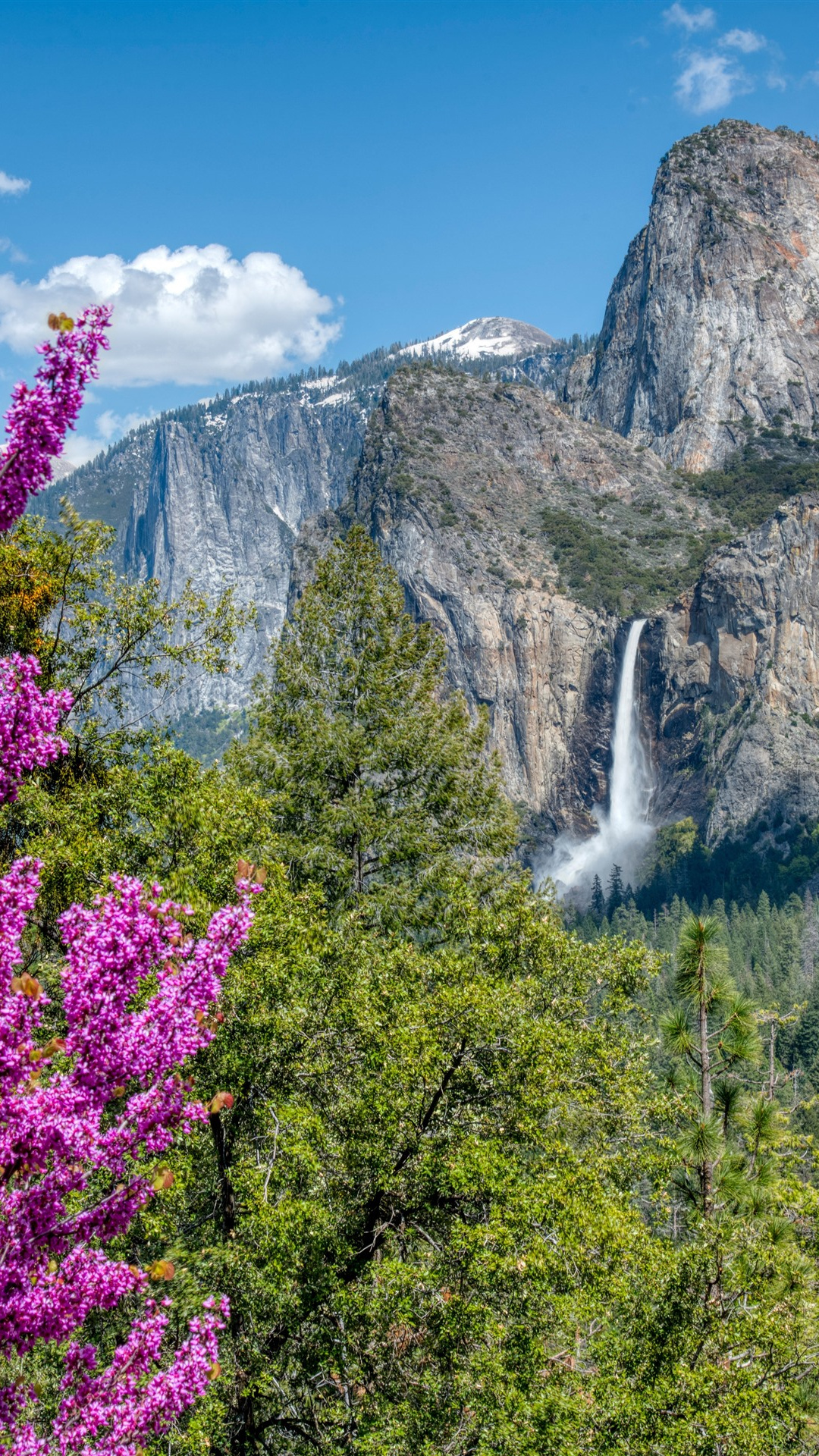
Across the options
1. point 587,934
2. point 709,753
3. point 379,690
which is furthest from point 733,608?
point 379,690

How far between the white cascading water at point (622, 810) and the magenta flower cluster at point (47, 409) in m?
173

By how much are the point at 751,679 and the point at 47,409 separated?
565 ft

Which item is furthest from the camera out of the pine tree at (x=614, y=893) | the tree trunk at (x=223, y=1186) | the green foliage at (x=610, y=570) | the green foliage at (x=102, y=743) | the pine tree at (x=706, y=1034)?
the green foliage at (x=610, y=570)

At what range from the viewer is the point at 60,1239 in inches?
230

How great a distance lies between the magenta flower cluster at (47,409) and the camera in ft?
18.3

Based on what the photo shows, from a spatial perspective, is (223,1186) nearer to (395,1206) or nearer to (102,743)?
(395,1206)

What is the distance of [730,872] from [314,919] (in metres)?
145

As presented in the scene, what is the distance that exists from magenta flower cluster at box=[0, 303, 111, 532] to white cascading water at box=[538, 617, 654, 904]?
568 feet

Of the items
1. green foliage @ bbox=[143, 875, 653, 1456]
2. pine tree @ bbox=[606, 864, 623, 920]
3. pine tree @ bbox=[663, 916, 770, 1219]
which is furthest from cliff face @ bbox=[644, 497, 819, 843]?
green foliage @ bbox=[143, 875, 653, 1456]

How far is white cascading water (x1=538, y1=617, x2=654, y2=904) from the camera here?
17762 cm

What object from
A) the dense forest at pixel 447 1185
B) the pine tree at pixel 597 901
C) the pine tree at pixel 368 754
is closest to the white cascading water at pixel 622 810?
the pine tree at pixel 597 901

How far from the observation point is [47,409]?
5.59m

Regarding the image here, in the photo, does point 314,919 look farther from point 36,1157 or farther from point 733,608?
point 733,608

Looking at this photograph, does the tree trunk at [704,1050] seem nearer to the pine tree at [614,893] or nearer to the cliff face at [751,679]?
the pine tree at [614,893]
